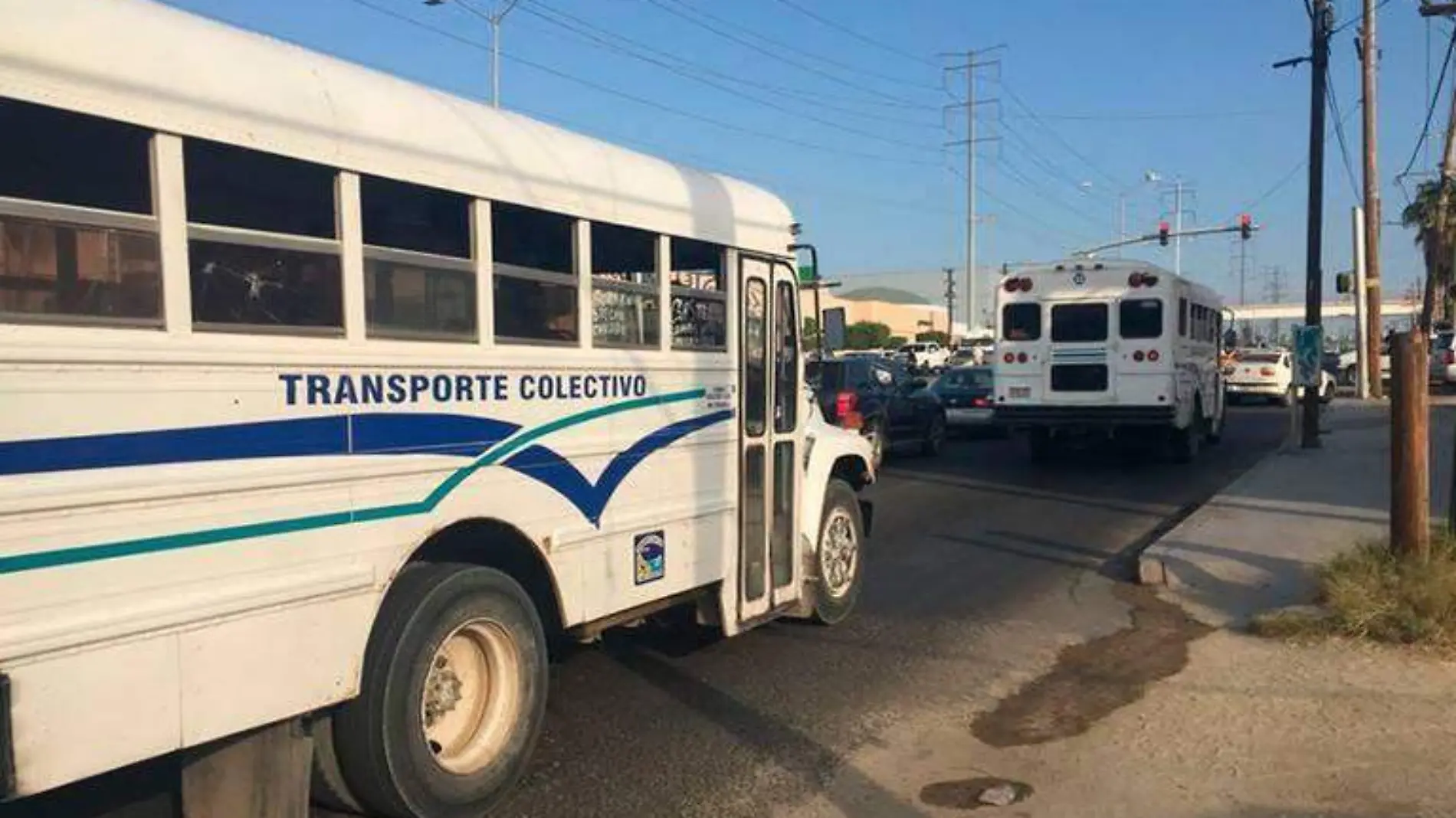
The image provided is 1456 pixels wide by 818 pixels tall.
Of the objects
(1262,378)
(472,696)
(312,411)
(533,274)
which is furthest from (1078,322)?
(1262,378)

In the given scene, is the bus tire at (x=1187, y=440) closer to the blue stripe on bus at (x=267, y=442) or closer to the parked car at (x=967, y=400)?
the parked car at (x=967, y=400)

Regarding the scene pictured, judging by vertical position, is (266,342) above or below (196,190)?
below

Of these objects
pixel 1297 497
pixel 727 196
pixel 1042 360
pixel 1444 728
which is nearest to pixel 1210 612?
pixel 1444 728

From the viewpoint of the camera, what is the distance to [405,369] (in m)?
4.43

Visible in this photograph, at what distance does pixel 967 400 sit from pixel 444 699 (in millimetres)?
19050

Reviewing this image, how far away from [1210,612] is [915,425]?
10835mm

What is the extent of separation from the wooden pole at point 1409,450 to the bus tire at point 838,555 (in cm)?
334

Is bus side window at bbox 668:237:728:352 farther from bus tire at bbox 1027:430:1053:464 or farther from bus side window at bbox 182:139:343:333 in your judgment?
bus tire at bbox 1027:430:1053:464

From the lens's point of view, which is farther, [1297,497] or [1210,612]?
[1297,497]

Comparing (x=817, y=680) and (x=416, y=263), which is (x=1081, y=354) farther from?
(x=416, y=263)

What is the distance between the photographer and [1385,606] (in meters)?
7.23

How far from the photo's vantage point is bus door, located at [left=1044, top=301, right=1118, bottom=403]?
17.1m

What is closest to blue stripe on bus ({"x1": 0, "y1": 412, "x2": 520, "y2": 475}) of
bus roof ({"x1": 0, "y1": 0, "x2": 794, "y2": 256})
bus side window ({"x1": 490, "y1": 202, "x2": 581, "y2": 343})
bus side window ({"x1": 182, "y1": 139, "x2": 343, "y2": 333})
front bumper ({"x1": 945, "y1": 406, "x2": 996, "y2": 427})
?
bus side window ({"x1": 182, "y1": 139, "x2": 343, "y2": 333})

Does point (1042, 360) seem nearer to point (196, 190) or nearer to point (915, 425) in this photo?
point (915, 425)
